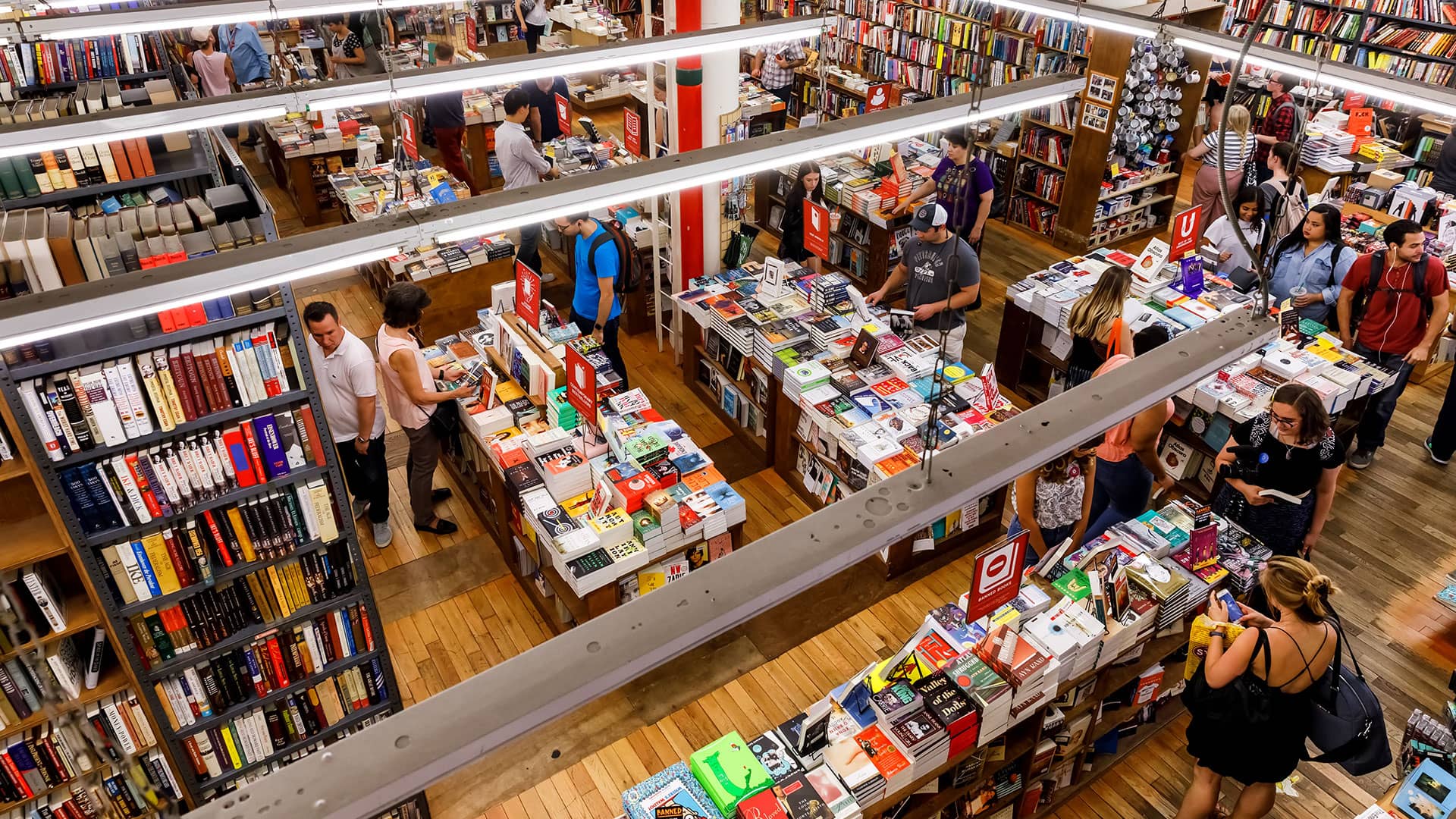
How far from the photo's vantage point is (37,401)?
11.1 ft

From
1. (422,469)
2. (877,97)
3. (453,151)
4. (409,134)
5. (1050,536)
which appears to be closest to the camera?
(1050,536)

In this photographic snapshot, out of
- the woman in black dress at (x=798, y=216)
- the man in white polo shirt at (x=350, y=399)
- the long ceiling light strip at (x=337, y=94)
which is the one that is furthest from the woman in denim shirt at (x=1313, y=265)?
the man in white polo shirt at (x=350, y=399)

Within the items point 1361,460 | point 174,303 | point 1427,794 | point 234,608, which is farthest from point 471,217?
point 1361,460

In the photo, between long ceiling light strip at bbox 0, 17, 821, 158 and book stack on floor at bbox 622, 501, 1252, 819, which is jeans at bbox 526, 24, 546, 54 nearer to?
long ceiling light strip at bbox 0, 17, 821, 158

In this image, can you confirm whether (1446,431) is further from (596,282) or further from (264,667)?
(264,667)

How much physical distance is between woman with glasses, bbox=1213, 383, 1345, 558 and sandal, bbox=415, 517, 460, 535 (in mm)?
4669

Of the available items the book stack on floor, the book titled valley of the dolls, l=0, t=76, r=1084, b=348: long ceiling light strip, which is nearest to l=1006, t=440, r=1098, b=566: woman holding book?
the book stack on floor

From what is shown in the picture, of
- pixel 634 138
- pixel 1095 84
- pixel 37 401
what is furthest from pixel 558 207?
pixel 1095 84

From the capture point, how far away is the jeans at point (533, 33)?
13000mm

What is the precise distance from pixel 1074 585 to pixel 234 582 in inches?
144

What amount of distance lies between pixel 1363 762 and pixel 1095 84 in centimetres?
666

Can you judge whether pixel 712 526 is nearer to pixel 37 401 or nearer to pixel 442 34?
pixel 37 401

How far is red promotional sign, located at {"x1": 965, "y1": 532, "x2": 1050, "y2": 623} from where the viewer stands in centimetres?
349

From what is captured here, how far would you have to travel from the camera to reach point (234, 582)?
160 inches
